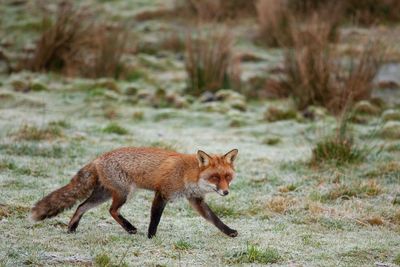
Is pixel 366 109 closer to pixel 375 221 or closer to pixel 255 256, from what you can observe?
pixel 375 221

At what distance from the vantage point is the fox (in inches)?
287

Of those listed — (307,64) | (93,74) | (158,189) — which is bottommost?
(93,74)

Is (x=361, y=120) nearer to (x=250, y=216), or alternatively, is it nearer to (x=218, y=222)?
(x=250, y=216)

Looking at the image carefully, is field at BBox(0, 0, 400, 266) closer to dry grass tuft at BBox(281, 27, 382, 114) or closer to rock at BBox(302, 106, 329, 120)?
rock at BBox(302, 106, 329, 120)

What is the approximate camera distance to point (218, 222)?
24.9ft

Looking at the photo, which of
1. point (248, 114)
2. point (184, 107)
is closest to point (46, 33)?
point (184, 107)

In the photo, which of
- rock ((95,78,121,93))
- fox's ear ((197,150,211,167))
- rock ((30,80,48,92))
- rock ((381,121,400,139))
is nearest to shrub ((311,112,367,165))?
rock ((381,121,400,139))

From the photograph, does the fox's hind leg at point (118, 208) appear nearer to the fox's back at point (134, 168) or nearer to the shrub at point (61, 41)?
the fox's back at point (134, 168)

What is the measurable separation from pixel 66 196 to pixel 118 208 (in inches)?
22.2

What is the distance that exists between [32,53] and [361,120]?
9.53 meters

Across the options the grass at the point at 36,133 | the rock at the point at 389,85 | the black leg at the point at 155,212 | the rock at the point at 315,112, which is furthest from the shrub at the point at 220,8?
the black leg at the point at 155,212

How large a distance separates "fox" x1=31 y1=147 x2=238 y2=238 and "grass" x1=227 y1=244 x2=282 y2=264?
757 mm

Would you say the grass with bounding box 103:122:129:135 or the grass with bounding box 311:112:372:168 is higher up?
the grass with bounding box 311:112:372:168

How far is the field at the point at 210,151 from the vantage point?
23.1 feet
